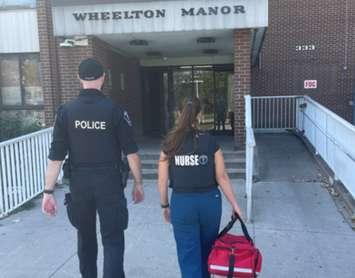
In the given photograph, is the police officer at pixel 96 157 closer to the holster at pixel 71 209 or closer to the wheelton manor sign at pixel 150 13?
the holster at pixel 71 209

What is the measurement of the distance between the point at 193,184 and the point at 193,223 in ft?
1.01

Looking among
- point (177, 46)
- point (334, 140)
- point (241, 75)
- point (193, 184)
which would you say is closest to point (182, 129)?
point (193, 184)

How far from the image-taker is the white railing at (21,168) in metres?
7.09

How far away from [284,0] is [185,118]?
16089mm

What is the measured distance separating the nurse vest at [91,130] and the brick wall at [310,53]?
50.1 ft

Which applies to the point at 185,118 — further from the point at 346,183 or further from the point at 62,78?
the point at 62,78

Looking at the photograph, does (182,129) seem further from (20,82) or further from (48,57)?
(20,82)

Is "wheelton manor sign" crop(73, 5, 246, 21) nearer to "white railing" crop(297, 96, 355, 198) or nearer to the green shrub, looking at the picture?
the green shrub

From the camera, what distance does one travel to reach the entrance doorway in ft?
48.8

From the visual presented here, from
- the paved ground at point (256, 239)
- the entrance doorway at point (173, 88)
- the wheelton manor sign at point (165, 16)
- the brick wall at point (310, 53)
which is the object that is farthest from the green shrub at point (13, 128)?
the brick wall at point (310, 53)

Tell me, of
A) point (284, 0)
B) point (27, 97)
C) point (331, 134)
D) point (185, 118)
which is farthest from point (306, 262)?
point (284, 0)

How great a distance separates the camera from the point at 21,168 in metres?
7.52

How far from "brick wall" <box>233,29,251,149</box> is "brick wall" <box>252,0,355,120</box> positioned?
9.12 meters

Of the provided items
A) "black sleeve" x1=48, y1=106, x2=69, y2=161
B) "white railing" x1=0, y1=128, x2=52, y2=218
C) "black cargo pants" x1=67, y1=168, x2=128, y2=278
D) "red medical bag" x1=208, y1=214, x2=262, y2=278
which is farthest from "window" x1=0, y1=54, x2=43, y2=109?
"red medical bag" x1=208, y1=214, x2=262, y2=278
